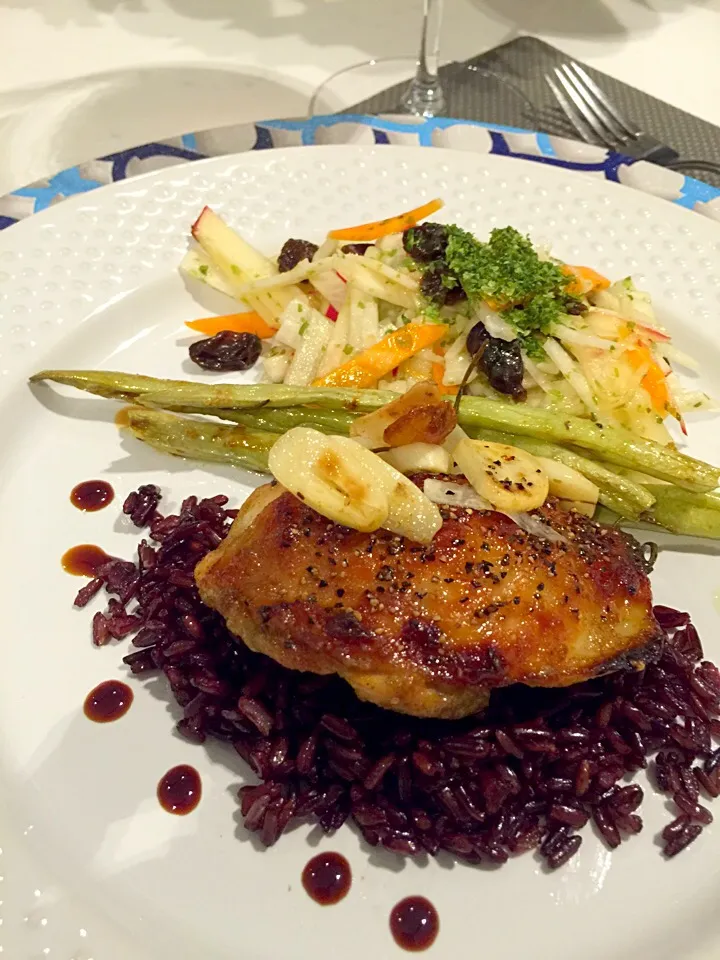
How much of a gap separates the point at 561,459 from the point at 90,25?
7.30 metres

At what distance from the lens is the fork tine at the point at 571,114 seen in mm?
6352

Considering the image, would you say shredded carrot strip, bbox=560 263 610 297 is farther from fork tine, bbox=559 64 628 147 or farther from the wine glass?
the wine glass

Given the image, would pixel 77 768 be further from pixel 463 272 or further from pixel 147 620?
pixel 463 272

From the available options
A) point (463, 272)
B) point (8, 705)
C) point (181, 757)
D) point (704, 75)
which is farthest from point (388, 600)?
point (704, 75)

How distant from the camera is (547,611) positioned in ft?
9.12

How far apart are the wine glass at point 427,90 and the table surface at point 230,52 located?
0.60ft

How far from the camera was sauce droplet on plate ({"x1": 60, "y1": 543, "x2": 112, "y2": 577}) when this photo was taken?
12.3ft

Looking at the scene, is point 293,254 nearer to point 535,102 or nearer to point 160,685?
point 160,685

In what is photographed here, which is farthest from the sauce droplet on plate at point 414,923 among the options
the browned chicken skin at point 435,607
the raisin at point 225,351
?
the raisin at point 225,351

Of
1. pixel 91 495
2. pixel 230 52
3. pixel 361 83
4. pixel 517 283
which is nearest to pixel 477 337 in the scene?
pixel 517 283

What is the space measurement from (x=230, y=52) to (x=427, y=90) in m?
2.27

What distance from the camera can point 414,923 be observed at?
2770 millimetres

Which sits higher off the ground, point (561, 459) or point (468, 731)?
point (561, 459)

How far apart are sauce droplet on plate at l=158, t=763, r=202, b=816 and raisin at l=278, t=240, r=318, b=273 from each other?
124 inches
